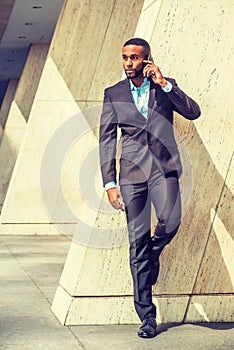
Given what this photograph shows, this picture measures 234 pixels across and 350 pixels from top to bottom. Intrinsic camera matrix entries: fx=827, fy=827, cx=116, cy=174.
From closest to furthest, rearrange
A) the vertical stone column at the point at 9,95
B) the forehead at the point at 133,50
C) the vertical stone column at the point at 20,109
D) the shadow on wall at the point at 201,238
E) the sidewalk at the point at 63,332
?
the sidewalk at the point at 63,332, the forehead at the point at 133,50, the shadow on wall at the point at 201,238, the vertical stone column at the point at 20,109, the vertical stone column at the point at 9,95

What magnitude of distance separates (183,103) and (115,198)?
0.92 meters

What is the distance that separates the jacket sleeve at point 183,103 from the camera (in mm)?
6445

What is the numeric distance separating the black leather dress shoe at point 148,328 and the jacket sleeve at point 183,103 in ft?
5.42

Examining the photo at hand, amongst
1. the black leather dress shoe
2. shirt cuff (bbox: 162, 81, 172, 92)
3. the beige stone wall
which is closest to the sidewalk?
the black leather dress shoe

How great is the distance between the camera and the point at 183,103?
6.49 metres

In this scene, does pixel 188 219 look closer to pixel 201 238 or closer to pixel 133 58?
pixel 201 238

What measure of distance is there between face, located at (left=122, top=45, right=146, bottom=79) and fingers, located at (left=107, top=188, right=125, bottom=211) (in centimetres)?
92

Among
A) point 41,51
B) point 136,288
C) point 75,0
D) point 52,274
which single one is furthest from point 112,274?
point 41,51

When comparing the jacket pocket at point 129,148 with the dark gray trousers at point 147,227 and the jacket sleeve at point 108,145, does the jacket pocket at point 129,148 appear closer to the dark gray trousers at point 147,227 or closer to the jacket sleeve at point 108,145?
the jacket sleeve at point 108,145

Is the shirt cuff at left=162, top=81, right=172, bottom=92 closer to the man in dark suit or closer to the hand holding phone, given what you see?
the hand holding phone

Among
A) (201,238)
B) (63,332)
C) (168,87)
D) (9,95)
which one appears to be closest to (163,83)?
(168,87)

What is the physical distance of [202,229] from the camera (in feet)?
23.9

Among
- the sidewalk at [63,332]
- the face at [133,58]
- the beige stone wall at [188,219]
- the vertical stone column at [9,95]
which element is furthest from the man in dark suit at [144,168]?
the vertical stone column at [9,95]

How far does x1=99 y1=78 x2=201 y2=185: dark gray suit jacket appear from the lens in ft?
21.7
